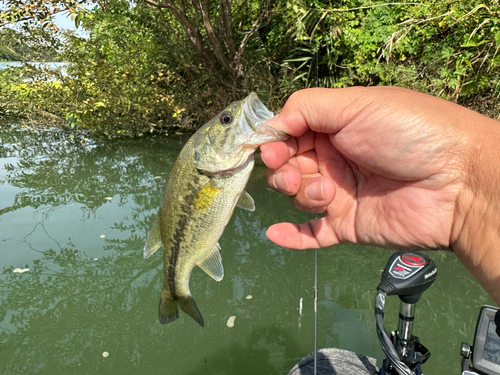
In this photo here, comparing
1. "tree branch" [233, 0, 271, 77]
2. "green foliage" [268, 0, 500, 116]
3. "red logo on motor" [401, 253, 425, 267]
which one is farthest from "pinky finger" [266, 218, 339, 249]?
"tree branch" [233, 0, 271, 77]

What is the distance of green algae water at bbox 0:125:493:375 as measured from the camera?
3357mm

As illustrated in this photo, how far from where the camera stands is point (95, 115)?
979cm

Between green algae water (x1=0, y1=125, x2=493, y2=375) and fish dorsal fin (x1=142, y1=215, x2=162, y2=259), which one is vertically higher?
fish dorsal fin (x1=142, y1=215, x2=162, y2=259)

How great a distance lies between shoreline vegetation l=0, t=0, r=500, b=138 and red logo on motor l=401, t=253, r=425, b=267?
482 cm

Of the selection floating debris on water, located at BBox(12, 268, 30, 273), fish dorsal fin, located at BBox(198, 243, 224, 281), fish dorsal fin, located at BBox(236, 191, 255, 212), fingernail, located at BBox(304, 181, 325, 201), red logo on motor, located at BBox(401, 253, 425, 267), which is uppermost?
fingernail, located at BBox(304, 181, 325, 201)

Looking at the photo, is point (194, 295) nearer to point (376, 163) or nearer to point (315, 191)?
point (315, 191)

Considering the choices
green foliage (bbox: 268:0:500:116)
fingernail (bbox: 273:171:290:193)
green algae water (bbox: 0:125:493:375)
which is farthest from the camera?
green foliage (bbox: 268:0:500:116)

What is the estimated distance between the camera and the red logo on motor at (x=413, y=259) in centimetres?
192

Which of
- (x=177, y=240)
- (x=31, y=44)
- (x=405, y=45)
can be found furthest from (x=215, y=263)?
(x=31, y=44)

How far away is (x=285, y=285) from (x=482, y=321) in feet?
9.09

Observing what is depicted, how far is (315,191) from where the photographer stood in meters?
1.91

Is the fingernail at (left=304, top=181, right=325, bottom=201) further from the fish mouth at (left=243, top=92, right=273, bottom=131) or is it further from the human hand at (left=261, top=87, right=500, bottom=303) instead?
the fish mouth at (left=243, top=92, right=273, bottom=131)

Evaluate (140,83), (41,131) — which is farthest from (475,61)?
(41,131)

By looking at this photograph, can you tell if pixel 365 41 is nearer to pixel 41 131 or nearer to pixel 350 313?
pixel 350 313
